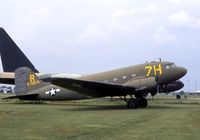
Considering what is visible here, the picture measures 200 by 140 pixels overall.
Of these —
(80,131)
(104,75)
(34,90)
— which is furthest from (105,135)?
(34,90)

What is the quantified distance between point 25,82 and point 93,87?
320 inches

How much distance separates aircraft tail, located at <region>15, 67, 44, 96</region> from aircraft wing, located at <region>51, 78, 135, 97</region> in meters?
5.85

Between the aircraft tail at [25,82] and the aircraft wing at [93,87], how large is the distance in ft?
19.2

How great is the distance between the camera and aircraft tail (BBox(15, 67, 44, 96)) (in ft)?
115

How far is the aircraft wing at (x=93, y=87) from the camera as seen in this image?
28.2 metres

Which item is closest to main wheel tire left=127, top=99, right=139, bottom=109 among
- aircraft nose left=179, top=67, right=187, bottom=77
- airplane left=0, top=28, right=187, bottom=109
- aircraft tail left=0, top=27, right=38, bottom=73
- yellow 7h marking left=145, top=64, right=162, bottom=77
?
airplane left=0, top=28, right=187, bottom=109

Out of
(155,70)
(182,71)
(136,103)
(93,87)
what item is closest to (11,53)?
(93,87)

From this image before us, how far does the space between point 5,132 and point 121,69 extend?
17879mm

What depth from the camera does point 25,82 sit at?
116 feet

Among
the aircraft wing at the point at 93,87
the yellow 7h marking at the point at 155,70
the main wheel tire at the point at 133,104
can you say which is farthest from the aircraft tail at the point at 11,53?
the yellow 7h marking at the point at 155,70

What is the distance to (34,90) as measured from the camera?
114 feet

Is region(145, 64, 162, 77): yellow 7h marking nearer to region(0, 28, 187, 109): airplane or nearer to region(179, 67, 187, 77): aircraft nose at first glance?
region(0, 28, 187, 109): airplane

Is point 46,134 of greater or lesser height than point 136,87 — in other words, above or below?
below

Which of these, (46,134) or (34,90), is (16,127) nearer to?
(46,134)
